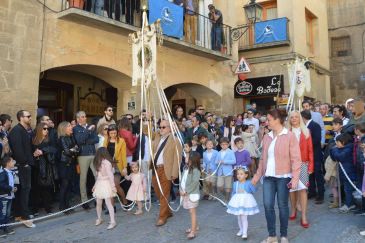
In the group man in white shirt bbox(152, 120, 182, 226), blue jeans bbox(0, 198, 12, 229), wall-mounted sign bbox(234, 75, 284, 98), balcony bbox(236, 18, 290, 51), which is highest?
balcony bbox(236, 18, 290, 51)

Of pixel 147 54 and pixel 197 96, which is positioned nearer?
pixel 147 54

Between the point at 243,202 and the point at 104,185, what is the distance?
2384 mm

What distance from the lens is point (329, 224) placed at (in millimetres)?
5961

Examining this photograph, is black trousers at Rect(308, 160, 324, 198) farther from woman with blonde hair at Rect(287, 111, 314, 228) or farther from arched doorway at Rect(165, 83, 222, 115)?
arched doorway at Rect(165, 83, 222, 115)

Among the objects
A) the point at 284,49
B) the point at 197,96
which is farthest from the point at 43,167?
the point at 284,49

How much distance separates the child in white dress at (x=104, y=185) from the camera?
638 cm

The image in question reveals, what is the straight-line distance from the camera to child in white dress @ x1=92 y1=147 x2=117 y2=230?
6383 mm

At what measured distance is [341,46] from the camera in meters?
21.3

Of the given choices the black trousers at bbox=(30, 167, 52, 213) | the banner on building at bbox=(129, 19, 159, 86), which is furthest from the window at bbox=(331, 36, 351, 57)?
A: the black trousers at bbox=(30, 167, 52, 213)

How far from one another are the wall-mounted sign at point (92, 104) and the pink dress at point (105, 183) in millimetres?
6349

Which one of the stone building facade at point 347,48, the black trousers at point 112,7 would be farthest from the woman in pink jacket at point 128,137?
the stone building facade at point 347,48

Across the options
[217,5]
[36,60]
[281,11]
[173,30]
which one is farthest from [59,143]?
[281,11]

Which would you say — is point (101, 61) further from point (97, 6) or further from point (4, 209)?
point (4, 209)

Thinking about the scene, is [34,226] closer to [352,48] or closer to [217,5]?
[217,5]
